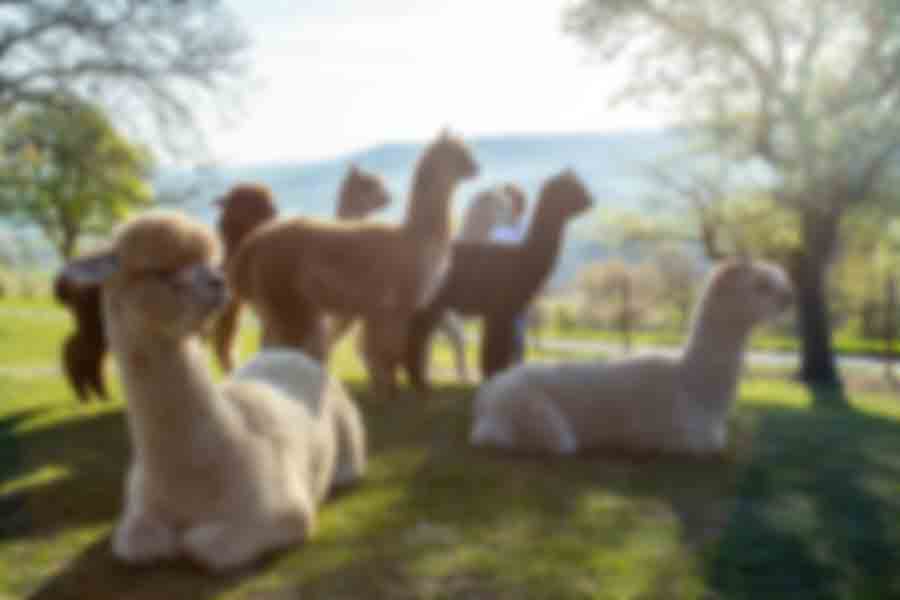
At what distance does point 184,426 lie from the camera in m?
3.05

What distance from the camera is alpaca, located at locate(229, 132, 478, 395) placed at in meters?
5.41

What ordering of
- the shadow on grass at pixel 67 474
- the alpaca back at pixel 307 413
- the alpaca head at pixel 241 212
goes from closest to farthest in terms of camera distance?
the alpaca back at pixel 307 413 < the shadow on grass at pixel 67 474 < the alpaca head at pixel 241 212

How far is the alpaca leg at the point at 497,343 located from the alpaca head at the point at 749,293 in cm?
227

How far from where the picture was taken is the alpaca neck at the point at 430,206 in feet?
18.8

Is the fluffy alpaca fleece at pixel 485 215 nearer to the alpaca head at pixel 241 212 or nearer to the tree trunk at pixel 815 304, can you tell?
the alpaca head at pixel 241 212

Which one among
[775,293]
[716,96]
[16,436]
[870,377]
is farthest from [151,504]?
[870,377]

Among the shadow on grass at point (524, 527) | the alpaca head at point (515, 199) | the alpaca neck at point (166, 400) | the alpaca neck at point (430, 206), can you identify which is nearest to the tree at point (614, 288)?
the alpaca head at point (515, 199)

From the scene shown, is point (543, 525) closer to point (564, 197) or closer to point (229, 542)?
point (229, 542)

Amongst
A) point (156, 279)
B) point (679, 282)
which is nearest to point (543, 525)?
point (156, 279)

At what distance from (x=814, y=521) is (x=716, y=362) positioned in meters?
1.29

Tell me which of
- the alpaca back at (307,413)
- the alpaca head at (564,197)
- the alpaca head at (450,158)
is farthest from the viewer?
the alpaca head at (564,197)

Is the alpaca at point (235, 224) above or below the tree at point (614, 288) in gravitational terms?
above

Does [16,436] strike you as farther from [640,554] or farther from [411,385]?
[640,554]

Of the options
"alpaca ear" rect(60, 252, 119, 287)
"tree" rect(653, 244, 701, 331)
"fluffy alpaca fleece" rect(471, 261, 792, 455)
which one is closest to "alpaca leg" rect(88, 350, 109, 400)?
"fluffy alpaca fleece" rect(471, 261, 792, 455)
